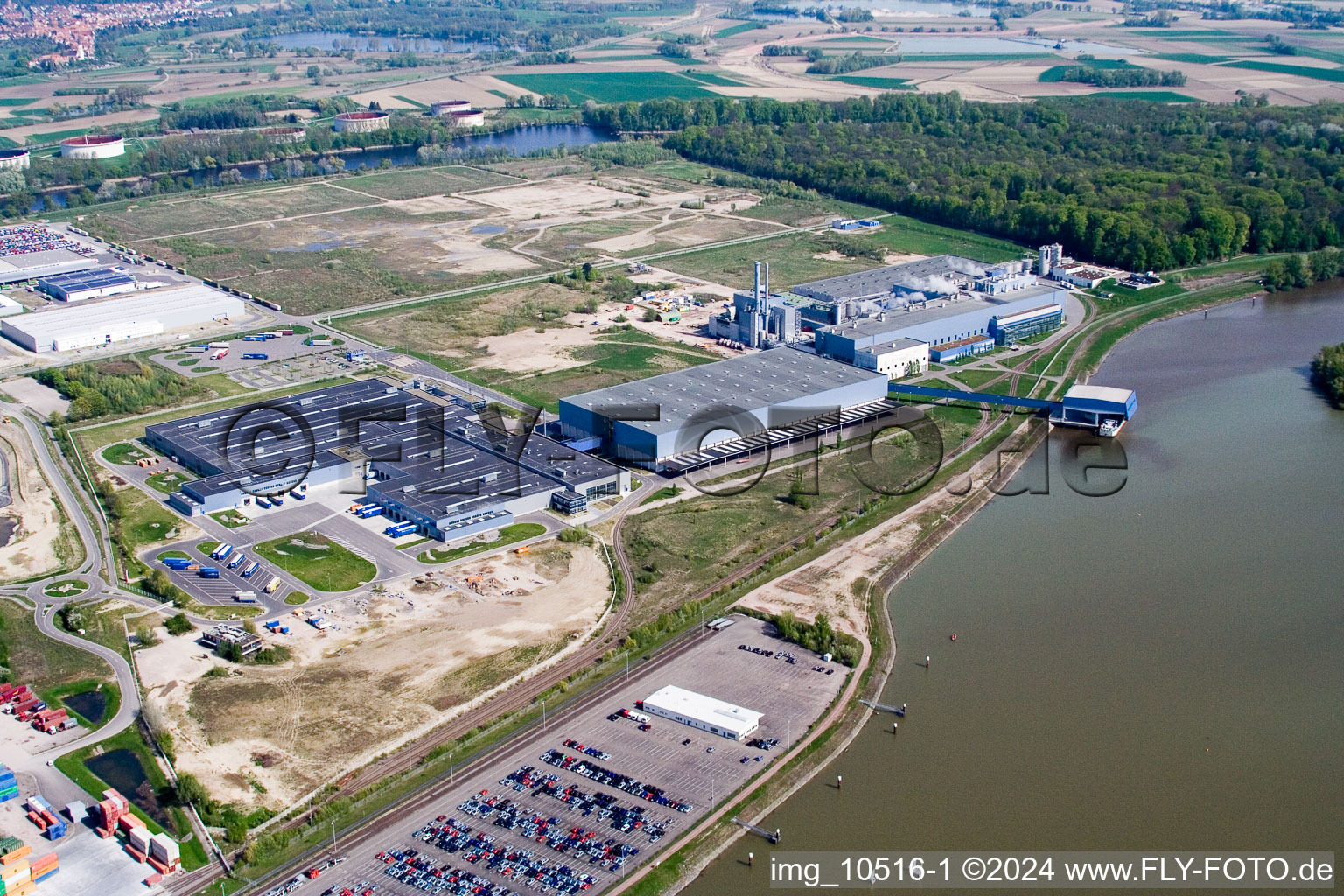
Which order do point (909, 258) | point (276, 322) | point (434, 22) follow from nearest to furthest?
point (276, 322), point (909, 258), point (434, 22)

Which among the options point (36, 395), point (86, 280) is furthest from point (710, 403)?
point (86, 280)

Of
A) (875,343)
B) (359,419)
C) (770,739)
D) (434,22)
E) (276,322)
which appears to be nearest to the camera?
(770,739)

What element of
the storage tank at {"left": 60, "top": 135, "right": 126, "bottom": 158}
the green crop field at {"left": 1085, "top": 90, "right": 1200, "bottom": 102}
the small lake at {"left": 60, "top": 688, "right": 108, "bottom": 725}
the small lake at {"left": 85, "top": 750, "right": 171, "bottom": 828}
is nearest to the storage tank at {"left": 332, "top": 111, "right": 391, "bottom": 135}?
the storage tank at {"left": 60, "top": 135, "right": 126, "bottom": 158}

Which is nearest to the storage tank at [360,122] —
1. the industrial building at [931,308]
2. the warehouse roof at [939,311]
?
the industrial building at [931,308]

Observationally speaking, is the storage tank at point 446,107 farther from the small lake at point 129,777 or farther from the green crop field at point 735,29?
the small lake at point 129,777

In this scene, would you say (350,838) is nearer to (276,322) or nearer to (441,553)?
(441,553)

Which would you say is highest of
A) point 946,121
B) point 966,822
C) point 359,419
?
point 946,121

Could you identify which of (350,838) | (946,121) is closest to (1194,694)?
(350,838)

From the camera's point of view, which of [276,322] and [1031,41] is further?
[1031,41]
